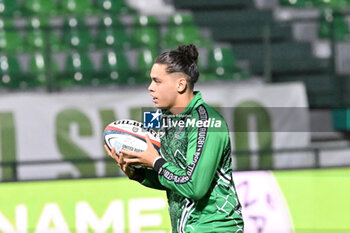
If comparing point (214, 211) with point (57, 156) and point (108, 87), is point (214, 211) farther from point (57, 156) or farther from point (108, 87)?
point (108, 87)

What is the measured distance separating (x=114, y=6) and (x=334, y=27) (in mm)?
3978

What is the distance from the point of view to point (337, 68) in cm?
1052

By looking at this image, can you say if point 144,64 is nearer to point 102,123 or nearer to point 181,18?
point 102,123

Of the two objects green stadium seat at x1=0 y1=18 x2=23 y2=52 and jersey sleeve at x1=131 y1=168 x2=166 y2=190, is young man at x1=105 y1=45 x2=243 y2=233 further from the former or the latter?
green stadium seat at x1=0 y1=18 x2=23 y2=52

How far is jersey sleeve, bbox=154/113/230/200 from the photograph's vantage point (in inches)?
120

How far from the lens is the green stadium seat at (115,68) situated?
33.2ft

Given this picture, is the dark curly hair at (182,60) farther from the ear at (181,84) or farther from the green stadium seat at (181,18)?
the green stadium seat at (181,18)

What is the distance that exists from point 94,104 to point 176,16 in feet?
10.2

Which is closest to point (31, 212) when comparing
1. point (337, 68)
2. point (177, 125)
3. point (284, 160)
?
point (284, 160)

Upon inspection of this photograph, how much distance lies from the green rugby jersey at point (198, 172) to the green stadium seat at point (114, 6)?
30.6 feet

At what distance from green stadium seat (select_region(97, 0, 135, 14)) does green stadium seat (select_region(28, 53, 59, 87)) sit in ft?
7.58

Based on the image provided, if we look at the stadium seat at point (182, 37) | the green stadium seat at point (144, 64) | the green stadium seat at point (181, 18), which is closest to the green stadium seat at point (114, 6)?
the green stadium seat at point (181, 18)

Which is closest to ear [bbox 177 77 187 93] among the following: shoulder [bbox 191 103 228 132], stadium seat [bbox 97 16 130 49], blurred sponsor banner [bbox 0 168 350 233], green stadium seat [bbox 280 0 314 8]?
shoulder [bbox 191 103 228 132]

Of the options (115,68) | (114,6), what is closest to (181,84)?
(115,68)
